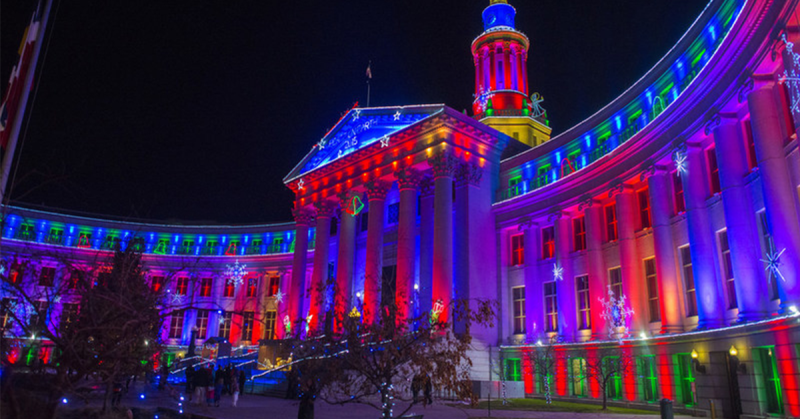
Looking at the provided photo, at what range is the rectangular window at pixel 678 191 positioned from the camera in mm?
27438

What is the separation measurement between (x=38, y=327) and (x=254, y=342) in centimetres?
5077

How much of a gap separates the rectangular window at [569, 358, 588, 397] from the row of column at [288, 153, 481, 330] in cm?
803

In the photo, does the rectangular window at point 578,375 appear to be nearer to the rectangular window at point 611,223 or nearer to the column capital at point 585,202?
the rectangular window at point 611,223

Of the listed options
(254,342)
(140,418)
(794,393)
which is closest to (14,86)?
(140,418)

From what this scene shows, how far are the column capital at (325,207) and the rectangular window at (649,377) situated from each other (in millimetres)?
27697

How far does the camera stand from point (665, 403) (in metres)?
14.8

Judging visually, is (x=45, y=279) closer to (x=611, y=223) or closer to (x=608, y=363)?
(x=608, y=363)

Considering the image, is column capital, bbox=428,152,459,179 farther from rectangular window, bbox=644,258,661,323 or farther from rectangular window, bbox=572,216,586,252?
rectangular window, bbox=644,258,661,323

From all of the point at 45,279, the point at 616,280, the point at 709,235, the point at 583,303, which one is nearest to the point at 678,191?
the point at 709,235

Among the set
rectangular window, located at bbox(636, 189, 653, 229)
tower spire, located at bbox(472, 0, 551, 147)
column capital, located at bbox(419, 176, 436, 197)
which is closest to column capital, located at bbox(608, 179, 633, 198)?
rectangular window, located at bbox(636, 189, 653, 229)

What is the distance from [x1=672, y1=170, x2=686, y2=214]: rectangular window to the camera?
2744 cm

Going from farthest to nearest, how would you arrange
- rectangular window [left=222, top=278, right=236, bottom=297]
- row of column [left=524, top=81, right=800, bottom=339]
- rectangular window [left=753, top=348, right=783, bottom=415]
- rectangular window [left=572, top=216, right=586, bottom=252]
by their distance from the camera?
rectangular window [left=222, top=278, right=236, bottom=297] → rectangular window [left=572, top=216, right=586, bottom=252] → rectangular window [left=753, top=348, right=783, bottom=415] → row of column [left=524, top=81, right=800, bottom=339]

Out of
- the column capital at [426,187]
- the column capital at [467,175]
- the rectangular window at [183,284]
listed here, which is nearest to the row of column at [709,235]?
the column capital at [467,175]

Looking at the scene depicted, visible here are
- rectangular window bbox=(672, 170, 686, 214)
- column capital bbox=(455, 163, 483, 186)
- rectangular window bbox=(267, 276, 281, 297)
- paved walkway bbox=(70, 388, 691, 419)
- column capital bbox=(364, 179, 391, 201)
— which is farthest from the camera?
rectangular window bbox=(267, 276, 281, 297)
